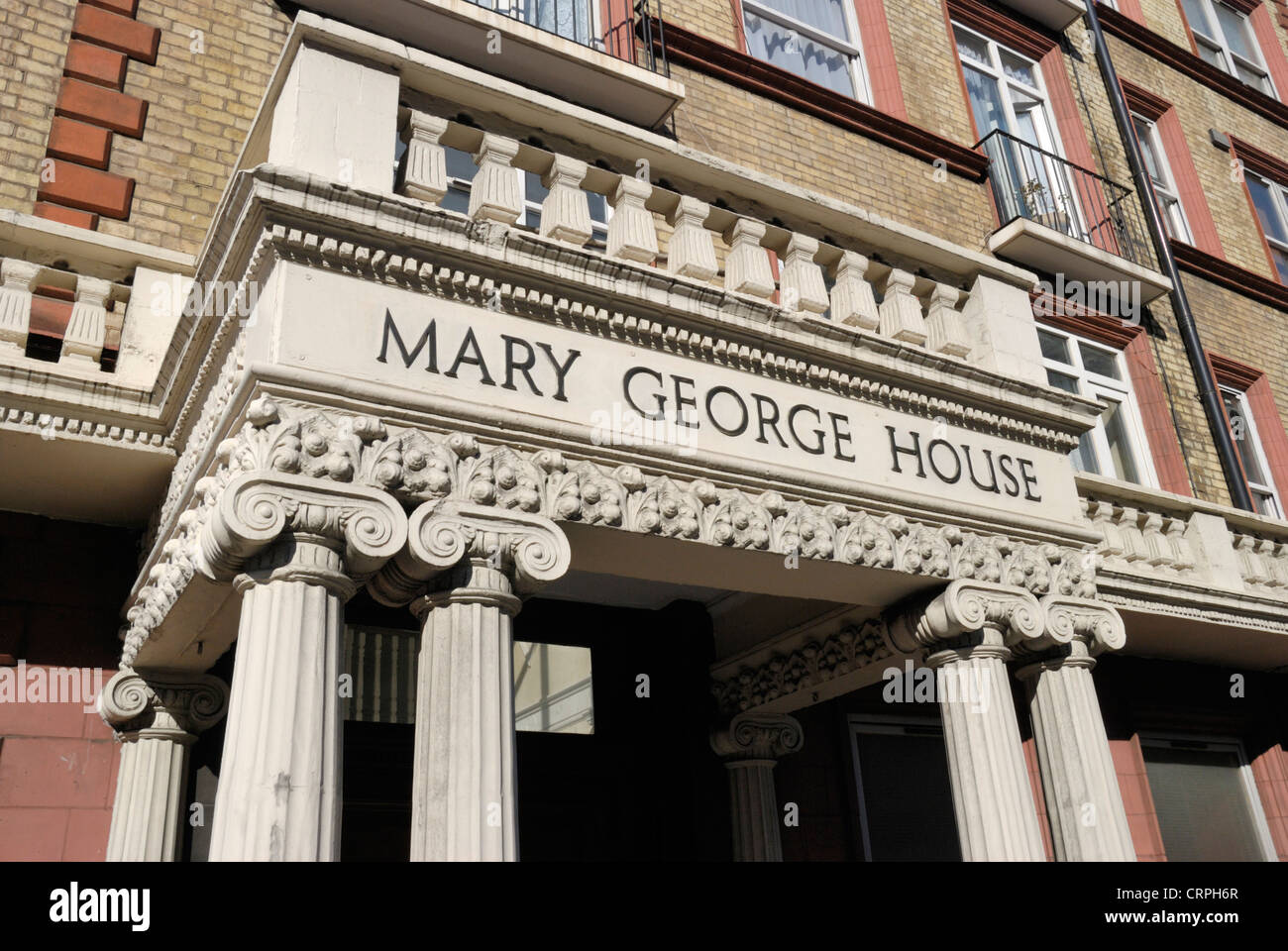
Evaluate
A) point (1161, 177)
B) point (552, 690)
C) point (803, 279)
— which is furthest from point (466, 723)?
point (1161, 177)

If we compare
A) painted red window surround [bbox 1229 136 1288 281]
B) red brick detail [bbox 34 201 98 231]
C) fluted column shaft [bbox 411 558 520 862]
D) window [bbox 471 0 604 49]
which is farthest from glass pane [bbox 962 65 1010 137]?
fluted column shaft [bbox 411 558 520 862]

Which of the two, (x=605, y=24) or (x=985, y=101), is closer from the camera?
(x=605, y=24)

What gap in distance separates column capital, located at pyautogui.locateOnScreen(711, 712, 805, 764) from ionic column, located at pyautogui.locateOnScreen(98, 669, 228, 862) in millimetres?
3454

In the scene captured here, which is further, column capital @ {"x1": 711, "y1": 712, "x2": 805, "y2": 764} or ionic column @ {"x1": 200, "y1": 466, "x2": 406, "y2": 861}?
column capital @ {"x1": 711, "y1": 712, "x2": 805, "y2": 764}

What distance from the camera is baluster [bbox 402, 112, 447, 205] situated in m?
5.14

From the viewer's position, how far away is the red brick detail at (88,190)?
22.2ft

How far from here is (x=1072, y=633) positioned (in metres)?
6.36

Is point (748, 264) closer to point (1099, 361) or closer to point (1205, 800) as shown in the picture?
point (1205, 800)

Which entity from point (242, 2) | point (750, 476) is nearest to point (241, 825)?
point (750, 476)

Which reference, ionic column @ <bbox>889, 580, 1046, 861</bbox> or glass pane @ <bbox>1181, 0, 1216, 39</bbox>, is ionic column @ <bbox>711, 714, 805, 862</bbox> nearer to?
ionic column @ <bbox>889, 580, 1046, 861</bbox>

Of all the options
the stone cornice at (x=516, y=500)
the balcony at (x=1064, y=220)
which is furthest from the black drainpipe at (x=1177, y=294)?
the stone cornice at (x=516, y=500)

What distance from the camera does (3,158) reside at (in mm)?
6754

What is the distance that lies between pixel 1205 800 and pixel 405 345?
9582mm
